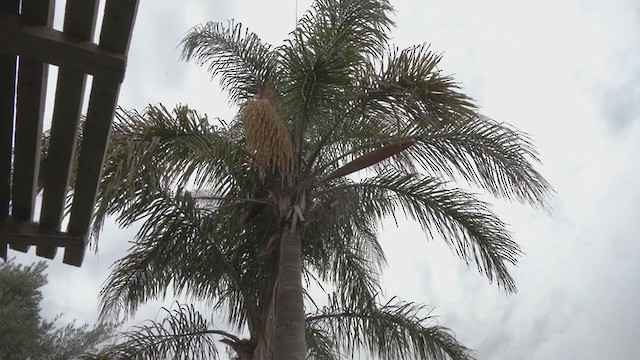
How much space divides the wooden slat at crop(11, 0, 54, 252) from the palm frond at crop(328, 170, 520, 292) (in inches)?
143

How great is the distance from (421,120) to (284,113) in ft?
4.74

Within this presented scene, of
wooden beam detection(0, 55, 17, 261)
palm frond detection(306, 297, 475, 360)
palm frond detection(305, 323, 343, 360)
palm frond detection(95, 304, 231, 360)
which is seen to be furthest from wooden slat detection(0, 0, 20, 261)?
palm frond detection(305, 323, 343, 360)

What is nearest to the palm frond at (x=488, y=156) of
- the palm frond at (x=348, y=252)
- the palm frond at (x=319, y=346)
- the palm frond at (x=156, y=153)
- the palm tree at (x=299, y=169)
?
the palm tree at (x=299, y=169)

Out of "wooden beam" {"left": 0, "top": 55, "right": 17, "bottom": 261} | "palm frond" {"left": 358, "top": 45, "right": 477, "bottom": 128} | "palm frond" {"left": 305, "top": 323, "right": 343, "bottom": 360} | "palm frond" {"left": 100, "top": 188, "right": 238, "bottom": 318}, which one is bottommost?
"wooden beam" {"left": 0, "top": 55, "right": 17, "bottom": 261}

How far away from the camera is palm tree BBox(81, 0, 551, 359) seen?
549 centimetres

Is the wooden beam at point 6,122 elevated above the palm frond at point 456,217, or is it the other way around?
the palm frond at point 456,217

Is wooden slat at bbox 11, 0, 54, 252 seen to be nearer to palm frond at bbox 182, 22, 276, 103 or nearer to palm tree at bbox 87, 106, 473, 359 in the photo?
palm tree at bbox 87, 106, 473, 359

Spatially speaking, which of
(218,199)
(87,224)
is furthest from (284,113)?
(87,224)

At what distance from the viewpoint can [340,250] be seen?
7.75 m

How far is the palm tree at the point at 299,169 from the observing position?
5.49 metres

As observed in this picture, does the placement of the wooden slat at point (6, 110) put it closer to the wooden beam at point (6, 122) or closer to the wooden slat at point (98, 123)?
the wooden beam at point (6, 122)

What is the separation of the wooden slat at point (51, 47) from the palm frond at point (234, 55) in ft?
16.2

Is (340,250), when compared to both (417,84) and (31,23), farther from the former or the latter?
(31,23)

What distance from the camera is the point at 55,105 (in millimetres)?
2611
